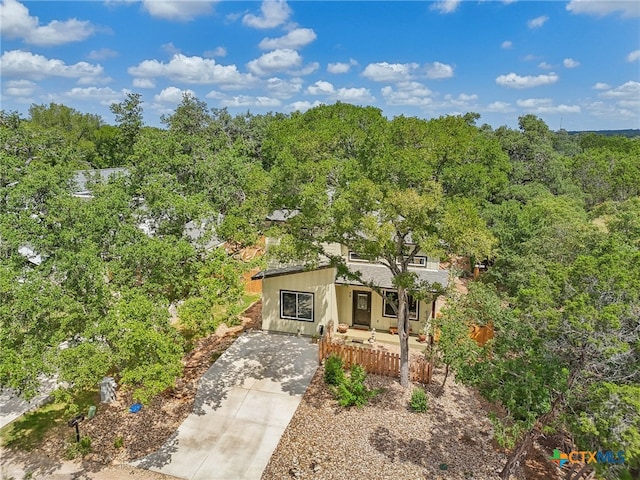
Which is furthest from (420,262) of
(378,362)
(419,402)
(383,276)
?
(419,402)

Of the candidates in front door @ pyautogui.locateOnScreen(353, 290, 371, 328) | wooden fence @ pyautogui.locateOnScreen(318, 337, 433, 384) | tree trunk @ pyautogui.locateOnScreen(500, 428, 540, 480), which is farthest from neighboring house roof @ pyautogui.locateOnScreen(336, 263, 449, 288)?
tree trunk @ pyautogui.locateOnScreen(500, 428, 540, 480)

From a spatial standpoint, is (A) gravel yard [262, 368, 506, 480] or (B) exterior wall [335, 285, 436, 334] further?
(B) exterior wall [335, 285, 436, 334]

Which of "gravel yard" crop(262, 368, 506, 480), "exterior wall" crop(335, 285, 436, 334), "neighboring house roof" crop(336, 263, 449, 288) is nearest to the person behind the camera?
"gravel yard" crop(262, 368, 506, 480)

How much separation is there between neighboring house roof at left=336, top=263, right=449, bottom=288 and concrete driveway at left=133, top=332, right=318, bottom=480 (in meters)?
3.76

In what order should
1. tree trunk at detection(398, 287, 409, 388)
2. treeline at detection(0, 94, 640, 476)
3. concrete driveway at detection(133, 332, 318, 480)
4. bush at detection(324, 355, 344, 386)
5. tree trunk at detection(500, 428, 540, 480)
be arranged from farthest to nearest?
bush at detection(324, 355, 344, 386), tree trunk at detection(398, 287, 409, 388), concrete driveway at detection(133, 332, 318, 480), tree trunk at detection(500, 428, 540, 480), treeline at detection(0, 94, 640, 476)

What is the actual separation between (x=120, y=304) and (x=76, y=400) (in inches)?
260

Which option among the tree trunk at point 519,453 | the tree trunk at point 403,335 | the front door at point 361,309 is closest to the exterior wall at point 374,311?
the front door at point 361,309

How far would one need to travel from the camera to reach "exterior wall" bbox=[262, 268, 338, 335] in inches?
682

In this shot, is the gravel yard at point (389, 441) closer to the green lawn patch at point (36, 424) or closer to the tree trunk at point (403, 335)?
the tree trunk at point (403, 335)

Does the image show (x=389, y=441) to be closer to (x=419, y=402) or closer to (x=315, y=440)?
(x=419, y=402)

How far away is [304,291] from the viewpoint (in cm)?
1742

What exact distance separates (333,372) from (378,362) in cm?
191

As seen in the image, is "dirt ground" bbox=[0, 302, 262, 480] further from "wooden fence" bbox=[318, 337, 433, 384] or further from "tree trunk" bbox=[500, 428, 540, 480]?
"tree trunk" bbox=[500, 428, 540, 480]

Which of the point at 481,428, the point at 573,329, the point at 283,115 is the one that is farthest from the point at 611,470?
the point at 283,115
